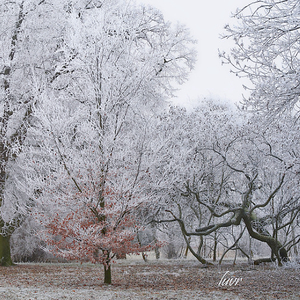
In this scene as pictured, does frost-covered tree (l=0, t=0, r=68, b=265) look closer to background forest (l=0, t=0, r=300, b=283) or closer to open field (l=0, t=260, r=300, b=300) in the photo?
background forest (l=0, t=0, r=300, b=283)

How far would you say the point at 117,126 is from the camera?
8227mm

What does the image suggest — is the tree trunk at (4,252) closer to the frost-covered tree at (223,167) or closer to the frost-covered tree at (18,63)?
the frost-covered tree at (18,63)

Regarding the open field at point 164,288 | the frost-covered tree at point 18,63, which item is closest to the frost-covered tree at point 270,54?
the open field at point 164,288

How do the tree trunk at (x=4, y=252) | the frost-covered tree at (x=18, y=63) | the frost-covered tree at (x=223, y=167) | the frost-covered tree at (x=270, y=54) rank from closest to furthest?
1. the frost-covered tree at (x=270, y=54)
2. the frost-covered tree at (x=223, y=167)
3. the frost-covered tree at (x=18, y=63)
4. the tree trunk at (x=4, y=252)

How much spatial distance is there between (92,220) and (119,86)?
9.55 feet

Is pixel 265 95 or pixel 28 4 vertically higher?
pixel 28 4

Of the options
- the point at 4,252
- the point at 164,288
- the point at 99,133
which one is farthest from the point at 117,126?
the point at 4,252

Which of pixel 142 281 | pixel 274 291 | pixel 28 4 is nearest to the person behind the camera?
pixel 274 291

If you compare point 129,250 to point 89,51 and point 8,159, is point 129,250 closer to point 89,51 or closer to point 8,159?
point 89,51

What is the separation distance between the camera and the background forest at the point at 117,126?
6.09m

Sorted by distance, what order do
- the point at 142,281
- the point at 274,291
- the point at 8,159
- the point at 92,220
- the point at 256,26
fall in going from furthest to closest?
1. the point at 8,159
2. the point at 142,281
3. the point at 92,220
4. the point at 274,291
5. the point at 256,26

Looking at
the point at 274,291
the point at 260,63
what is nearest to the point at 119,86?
the point at 260,63

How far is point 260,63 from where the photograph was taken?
5828mm

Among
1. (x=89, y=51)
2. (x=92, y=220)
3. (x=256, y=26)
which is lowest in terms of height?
(x=92, y=220)
